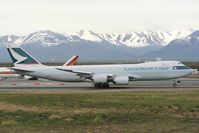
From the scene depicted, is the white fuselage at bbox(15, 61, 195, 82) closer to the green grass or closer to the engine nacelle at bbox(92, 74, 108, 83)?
the engine nacelle at bbox(92, 74, 108, 83)

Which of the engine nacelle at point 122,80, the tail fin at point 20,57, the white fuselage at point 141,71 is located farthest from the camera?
the tail fin at point 20,57

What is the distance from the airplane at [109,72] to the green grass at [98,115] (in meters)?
22.2

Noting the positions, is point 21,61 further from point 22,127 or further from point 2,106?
point 22,127

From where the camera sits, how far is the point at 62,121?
2216cm

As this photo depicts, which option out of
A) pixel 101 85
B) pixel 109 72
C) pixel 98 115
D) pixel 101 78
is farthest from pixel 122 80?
pixel 98 115

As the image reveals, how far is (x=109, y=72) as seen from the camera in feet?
183

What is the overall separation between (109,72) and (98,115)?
105ft

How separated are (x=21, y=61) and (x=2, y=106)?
30021 millimetres

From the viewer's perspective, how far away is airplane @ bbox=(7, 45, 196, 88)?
5469 cm

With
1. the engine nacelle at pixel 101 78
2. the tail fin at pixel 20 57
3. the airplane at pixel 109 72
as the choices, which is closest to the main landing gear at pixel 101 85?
the airplane at pixel 109 72

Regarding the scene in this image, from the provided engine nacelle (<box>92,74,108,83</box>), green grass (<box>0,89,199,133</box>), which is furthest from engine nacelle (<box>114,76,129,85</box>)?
green grass (<box>0,89,199,133</box>)

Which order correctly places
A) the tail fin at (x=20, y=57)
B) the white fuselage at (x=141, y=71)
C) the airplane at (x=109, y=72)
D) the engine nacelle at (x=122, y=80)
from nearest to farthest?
the engine nacelle at (x=122, y=80), the airplane at (x=109, y=72), the white fuselage at (x=141, y=71), the tail fin at (x=20, y=57)

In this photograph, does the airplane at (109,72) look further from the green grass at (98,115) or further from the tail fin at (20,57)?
the green grass at (98,115)

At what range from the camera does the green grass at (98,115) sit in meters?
19.9
